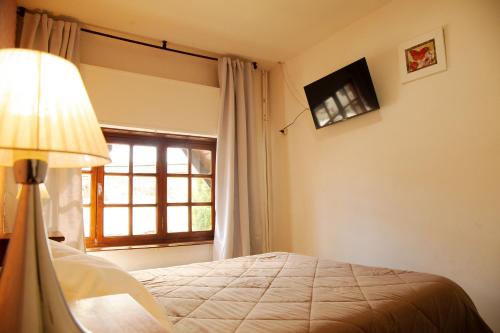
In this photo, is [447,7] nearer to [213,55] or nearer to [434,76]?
[434,76]

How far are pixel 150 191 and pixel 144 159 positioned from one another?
1.08 feet

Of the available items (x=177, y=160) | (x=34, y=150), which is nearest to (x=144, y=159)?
(x=177, y=160)

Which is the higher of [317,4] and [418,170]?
[317,4]

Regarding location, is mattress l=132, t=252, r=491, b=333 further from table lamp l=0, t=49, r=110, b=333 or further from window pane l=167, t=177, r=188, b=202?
window pane l=167, t=177, r=188, b=202

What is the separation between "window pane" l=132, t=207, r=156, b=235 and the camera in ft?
9.84

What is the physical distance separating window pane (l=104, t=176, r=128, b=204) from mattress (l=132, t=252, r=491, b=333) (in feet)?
4.41

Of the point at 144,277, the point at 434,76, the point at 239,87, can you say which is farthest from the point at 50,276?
the point at 239,87

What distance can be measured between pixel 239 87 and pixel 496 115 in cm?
227

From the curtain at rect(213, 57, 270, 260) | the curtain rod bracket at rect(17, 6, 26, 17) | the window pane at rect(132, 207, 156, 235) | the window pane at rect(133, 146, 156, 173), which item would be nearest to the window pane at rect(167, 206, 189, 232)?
the window pane at rect(132, 207, 156, 235)

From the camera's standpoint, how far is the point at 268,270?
6.04 feet

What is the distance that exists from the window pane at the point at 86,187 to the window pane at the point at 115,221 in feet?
0.59

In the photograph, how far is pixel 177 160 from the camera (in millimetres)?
3271

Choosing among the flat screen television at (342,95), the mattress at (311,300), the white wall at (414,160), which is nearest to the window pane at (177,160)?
the white wall at (414,160)

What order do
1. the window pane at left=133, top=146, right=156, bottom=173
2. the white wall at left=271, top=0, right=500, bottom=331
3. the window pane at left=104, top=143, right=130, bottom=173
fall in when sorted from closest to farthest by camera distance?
the white wall at left=271, top=0, right=500, bottom=331, the window pane at left=104, top=143, right=130, bottom=173, the window pane at left=133, top=146, right=156, bottom=173
